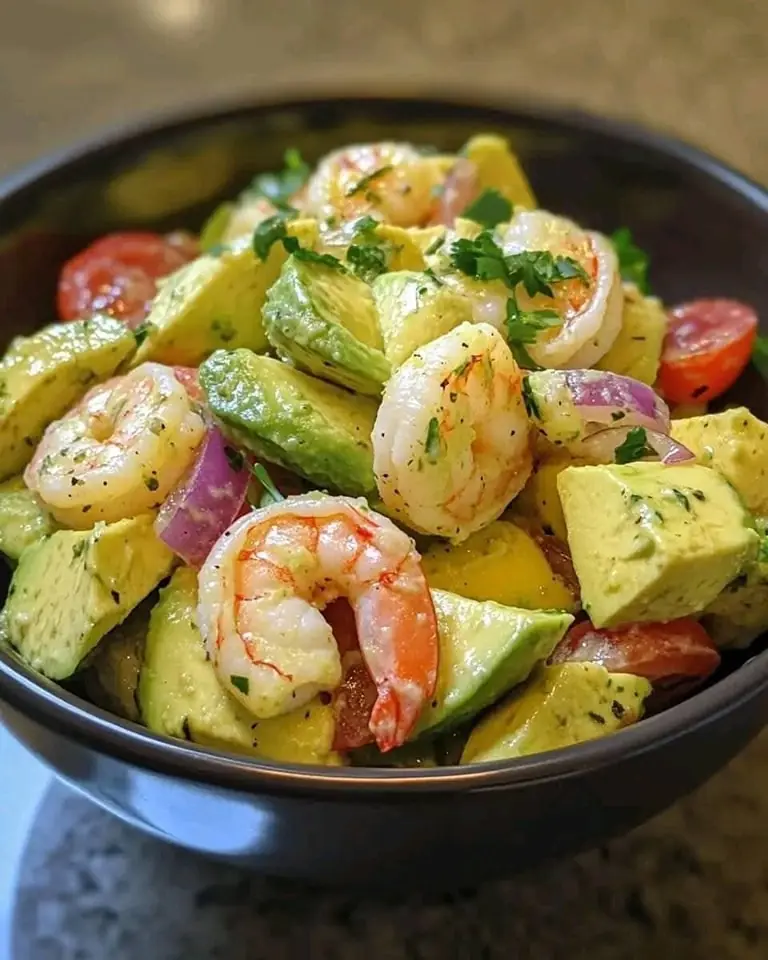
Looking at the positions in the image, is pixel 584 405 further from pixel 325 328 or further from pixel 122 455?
pixel 122 455

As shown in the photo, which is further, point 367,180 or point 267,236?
point 367,180

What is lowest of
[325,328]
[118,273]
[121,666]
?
[121,666]

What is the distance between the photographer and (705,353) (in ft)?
3.78

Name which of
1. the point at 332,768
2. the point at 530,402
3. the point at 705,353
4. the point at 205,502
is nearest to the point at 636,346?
the point at 705,353

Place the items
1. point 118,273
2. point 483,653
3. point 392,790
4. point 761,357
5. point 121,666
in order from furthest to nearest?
point 118,273
point 761,357
point 121,666
point 483,653
point 392,790

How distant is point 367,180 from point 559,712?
0.62m

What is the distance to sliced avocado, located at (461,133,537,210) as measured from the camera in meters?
1.33

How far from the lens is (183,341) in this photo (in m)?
1.09

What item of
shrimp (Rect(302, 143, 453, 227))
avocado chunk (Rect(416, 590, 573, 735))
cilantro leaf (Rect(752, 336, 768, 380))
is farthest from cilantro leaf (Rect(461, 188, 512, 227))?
avocado chunk (Rect(416, 590, 573, 735))

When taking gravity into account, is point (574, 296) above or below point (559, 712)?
above

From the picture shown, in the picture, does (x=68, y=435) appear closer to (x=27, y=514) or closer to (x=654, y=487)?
(x=27, y=514)

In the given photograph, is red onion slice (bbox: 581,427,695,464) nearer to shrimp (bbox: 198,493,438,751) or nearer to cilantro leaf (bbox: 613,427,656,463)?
cilantro leaf (bbox: 613,427,656,463)

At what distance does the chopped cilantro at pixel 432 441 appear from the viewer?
89cm

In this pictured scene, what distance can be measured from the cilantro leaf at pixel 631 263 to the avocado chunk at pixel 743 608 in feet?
1.17
